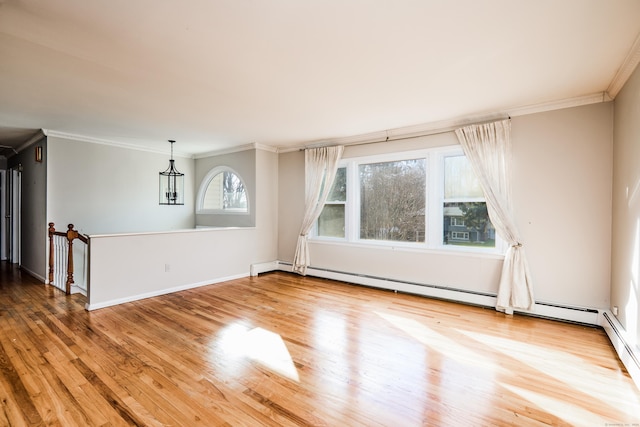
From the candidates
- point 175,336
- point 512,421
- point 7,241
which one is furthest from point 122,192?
point 512,421

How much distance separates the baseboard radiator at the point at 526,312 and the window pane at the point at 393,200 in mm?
725

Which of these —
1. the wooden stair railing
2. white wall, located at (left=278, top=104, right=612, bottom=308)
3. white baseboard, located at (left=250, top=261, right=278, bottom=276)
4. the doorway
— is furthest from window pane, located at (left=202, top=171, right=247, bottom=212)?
white wall, located at (left=278, top=104, right=612, bottom=308)

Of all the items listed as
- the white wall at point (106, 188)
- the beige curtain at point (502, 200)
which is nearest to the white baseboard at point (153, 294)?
the white wall at point (106, 188)

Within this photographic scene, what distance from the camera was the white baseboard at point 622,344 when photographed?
227 centimetres

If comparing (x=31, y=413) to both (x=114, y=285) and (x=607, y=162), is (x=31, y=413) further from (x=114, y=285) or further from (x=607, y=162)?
(x=607, y=162)

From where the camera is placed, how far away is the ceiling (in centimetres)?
190

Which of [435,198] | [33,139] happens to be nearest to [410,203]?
[435,198]

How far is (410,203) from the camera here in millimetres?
4688

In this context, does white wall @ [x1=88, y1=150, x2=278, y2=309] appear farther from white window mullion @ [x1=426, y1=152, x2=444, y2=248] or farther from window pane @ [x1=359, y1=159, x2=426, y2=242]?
white window mullion @ [x1=426, y1=152, x2=444, y2=248]

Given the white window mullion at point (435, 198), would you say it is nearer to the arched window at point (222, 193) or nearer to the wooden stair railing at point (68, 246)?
the arched window at point (222, 193)

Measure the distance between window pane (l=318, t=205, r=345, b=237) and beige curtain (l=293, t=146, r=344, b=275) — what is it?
0.21 m

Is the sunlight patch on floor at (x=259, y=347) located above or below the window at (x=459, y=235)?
below

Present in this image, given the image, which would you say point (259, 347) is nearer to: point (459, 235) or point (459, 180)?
point (459, 235)

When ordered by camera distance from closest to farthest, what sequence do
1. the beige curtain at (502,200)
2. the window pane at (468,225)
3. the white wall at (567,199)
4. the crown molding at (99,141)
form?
the white wall at (567,199)
the beige curtain at (502,200)
the window pane at (468,225)
the crown molding at (99,141)
